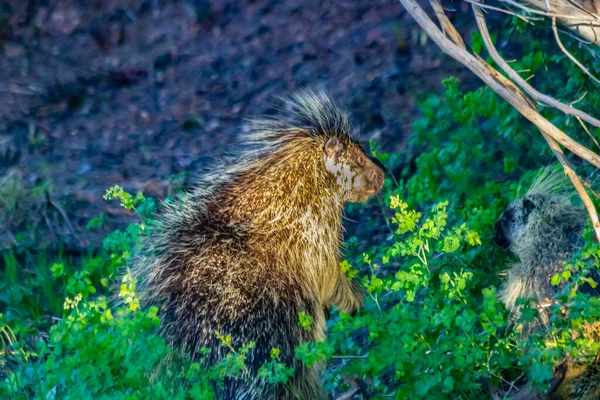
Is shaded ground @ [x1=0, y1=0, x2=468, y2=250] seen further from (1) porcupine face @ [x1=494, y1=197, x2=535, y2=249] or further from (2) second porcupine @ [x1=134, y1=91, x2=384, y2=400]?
(1) porcupine face @ [x1=494, y1=197, x2=535, y2=249]

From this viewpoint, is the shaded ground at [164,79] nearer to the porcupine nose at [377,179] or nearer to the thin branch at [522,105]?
the porcupine nose at [377,179]

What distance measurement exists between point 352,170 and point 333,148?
0.61ft

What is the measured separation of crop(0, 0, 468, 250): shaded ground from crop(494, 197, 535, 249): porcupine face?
2.20 metres

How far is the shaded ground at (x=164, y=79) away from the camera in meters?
6.37

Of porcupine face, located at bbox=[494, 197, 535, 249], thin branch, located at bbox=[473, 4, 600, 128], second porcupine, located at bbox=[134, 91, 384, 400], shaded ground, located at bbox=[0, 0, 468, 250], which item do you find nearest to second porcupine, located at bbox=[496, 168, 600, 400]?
porcupine face, located at bbox=[494, 197, 535, 249]

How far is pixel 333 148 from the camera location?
4.36 m

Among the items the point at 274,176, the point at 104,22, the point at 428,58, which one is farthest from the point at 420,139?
the point at 104,22

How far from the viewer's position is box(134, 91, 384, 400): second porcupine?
11.5ft

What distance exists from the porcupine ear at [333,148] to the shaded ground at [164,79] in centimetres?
175

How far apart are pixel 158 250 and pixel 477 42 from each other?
1.99m

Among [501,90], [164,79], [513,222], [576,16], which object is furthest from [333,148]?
[164,79]

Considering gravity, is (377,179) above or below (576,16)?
below

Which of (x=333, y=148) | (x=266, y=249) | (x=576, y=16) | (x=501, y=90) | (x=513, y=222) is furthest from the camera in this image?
(x=333, y=148)

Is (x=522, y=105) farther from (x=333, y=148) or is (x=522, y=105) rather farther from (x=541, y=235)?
(x=333, y=148)
